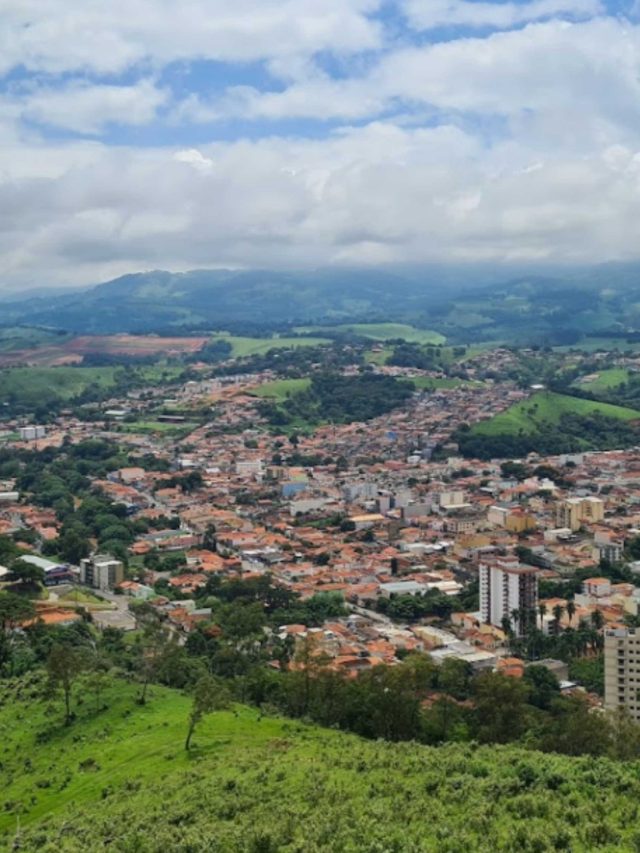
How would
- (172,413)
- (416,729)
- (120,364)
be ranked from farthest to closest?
(120,364)
(172,413)
(416,729)

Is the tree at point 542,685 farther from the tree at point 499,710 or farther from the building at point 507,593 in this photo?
the tree at point 499,710

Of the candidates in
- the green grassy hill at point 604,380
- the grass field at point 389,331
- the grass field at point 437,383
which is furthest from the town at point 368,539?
the grass field at point 389,331

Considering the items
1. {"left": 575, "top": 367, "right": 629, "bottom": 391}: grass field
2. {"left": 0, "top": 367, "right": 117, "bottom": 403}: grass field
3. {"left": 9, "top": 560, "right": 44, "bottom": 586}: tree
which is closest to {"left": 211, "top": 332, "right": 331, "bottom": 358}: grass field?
{"left": 0, "top": 367, "right": 117, "bottom": 403}: grass field

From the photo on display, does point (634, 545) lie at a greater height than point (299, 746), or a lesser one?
lesser

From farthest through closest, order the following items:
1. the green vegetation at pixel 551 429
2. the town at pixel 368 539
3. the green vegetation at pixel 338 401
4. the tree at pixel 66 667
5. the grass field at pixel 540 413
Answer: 1. the green vegetation at pixel 338 401
2. the grass field at pixel 540 413
3. the green vegetation at pixel 551 429
4. the town at pixel 368 539
5. the tree at pixel 66 667

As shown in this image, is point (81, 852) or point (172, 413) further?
point (172, 413)

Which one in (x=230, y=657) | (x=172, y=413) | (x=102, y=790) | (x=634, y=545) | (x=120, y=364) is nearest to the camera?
(x=102, y=790)

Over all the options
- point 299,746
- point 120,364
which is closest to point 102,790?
point 299,746

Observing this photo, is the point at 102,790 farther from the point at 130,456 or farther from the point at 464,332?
the point at 464,332
